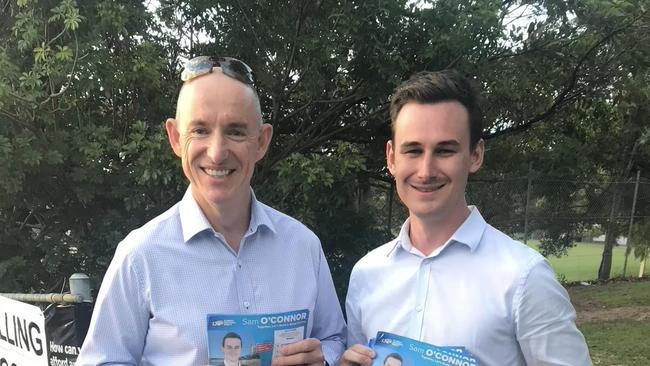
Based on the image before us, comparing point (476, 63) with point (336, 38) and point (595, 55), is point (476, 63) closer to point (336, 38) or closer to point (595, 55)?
point (336, 38)

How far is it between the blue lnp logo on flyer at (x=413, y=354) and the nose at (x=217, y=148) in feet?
2.62

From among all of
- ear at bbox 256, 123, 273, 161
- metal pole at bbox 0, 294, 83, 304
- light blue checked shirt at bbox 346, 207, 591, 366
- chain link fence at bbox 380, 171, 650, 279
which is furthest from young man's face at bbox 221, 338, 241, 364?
chain link fence at bbox 380, 171, 650, 279

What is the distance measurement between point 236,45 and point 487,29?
2264 millimetres

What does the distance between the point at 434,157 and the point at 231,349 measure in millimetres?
910

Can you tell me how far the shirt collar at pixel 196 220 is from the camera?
1901 millimetres

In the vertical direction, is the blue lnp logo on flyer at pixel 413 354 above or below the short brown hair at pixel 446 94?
below

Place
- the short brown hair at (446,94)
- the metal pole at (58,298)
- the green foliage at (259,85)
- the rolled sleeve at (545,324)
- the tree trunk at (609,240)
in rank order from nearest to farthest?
the rolled sleeve at (545,324), the short brown hair at (446,94), the metal pole at (58,298), the green foliage at (259,85), the tree trunk at (609,240)

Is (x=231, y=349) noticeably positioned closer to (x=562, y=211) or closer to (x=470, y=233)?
(x=470, y=233)

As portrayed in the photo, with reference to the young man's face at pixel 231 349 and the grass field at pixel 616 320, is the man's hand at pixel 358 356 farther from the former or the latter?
the grass field at pixel 616 320

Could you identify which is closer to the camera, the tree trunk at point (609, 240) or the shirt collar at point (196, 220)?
the shirt collar at point (196, 220)

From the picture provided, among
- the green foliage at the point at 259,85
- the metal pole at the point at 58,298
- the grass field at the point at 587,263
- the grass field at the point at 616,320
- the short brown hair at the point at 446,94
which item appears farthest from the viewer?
the grass field at the point at 587,263

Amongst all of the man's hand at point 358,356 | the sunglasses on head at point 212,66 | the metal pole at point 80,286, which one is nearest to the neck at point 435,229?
the man's hand at point 358,356

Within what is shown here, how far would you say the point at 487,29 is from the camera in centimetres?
493

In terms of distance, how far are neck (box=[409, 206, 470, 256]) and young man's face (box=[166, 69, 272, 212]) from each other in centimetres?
65
